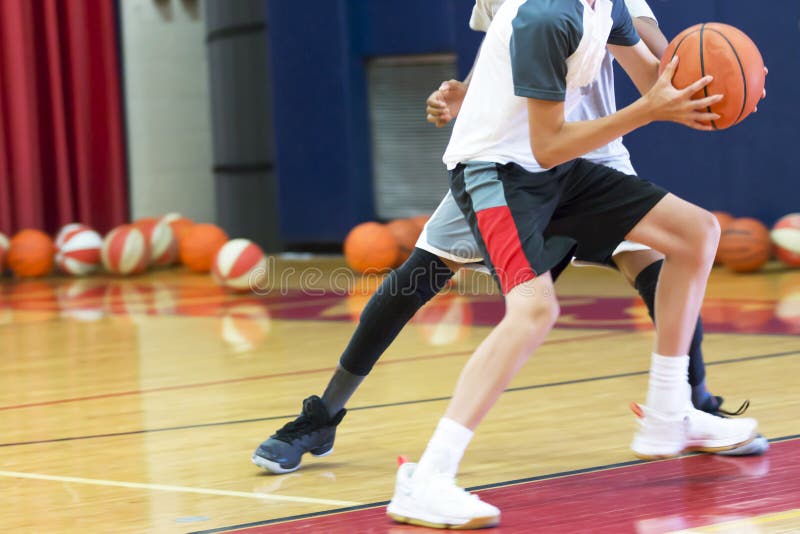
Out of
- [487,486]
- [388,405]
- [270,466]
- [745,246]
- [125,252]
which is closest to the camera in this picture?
[487,486]

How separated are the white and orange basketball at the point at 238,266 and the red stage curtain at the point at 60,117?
3.28m

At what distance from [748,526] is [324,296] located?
190 inches

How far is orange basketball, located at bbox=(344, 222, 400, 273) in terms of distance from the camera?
7.70 meters

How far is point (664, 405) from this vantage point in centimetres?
283

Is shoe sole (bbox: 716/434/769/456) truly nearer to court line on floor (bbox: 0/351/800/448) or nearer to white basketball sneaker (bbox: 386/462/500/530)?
white basketball sneaker (bbox: 386/462/500/530)

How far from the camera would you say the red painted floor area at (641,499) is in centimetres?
239

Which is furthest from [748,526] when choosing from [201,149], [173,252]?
[201,149]

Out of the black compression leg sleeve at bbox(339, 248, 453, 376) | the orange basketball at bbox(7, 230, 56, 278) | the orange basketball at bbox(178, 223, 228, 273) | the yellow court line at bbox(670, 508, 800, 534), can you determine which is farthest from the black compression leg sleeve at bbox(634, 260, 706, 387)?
the orange basketball at bbox(7, 230, 56, 278)

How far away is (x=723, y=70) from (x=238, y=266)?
4.95 meters

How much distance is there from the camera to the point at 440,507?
2.43 m

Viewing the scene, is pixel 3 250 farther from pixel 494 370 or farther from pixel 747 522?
pixel 747 522

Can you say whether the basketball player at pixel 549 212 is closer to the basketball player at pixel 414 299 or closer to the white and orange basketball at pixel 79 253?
the basketball player at pixel 414 299

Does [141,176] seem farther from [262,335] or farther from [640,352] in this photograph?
[640,352]

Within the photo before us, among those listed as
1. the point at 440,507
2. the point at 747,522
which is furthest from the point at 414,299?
the point at 747,522
